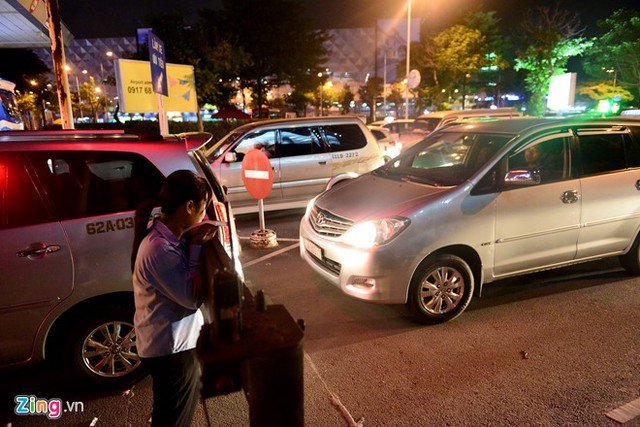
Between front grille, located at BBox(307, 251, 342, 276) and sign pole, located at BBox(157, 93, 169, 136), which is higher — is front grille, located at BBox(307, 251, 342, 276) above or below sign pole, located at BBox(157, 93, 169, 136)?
below

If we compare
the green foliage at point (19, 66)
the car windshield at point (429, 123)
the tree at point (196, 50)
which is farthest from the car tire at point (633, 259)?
the green foliage at point (19, 66)

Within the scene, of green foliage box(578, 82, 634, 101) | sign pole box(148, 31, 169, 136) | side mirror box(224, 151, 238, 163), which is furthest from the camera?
green foliage box(578, 82, 634, 101)

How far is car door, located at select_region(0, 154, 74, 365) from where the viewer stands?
9.70 ft

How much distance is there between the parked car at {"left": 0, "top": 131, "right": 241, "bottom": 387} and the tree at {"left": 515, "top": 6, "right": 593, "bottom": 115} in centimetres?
2816

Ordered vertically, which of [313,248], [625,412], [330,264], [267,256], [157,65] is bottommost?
[625,412]

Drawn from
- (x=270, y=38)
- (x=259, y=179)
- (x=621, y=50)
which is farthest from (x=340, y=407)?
(x=270, y=38)

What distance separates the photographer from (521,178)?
4441 mm

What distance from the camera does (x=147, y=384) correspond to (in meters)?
3.50

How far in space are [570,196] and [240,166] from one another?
5.57 meters

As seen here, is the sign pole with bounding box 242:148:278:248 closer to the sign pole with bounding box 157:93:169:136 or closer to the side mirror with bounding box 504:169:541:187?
the sign pole with bounding box 157:93:169:136

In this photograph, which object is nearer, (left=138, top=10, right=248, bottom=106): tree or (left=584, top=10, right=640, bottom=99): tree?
(left=138, top=10, right=248, bottom=106): tree

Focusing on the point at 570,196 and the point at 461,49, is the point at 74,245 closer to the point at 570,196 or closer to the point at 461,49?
the point at 570,196

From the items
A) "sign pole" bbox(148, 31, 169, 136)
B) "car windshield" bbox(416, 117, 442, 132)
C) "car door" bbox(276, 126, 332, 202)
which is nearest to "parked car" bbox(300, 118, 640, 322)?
"car door" bbox(276, 126, 332, 202)

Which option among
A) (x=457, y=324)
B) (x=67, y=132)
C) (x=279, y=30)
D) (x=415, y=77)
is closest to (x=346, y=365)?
(x=457, y=324)
